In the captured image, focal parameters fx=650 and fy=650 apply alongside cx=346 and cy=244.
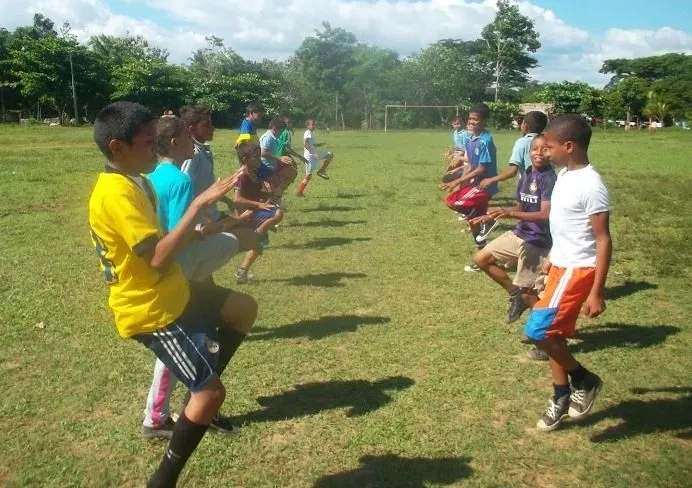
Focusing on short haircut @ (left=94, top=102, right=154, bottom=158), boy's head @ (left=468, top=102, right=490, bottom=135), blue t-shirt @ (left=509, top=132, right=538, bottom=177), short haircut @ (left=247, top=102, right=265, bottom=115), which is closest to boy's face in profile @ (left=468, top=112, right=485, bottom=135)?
boy's head @ (left=468, top=102, right=490, bottom=135)

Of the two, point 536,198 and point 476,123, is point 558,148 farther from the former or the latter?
point 476,123

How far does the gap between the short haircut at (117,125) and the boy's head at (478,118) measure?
6534 millimetres

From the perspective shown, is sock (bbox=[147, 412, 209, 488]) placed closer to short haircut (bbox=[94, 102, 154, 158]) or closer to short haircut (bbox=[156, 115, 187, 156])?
short haircut (bbox=[94, 102, 154, 158])

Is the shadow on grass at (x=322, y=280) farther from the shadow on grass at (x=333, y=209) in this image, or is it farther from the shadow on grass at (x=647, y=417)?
the shadow on grass at (x=333, y=209)

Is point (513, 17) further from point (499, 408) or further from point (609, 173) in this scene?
point (499, 408)

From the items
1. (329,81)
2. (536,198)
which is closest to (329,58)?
(329,81)

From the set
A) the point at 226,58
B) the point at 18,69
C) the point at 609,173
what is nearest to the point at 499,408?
the point at 609,173

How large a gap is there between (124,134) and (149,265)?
589 millimetres

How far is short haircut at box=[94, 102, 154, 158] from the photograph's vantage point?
285 cm

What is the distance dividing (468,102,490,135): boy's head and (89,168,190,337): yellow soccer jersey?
6526 mm

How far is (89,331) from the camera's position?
564 centimetres

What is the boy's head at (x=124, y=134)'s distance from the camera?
2.85 m

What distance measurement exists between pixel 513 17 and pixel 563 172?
243 ft

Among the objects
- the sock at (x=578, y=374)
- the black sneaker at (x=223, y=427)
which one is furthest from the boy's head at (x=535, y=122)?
the black sneaker at (x=223, y=427)
